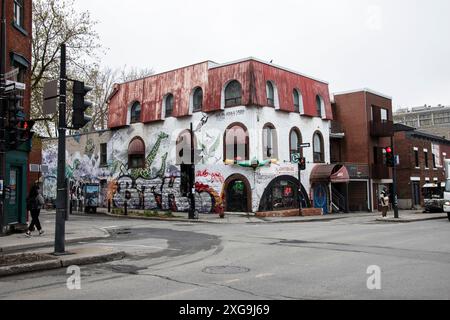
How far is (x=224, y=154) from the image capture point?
29188 mm

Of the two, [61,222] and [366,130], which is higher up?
[366,130]

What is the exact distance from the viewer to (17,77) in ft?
57.9

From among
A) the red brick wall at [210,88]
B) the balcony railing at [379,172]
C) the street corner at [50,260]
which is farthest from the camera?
the balcony railing at [379,172]

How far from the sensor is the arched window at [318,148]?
3325 cm

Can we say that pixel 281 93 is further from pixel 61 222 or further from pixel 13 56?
pixel 61 222

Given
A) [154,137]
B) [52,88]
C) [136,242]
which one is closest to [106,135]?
[154,137]

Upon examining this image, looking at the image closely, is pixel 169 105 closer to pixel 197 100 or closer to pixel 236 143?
pixel 197 100

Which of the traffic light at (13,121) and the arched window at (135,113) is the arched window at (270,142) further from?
the traffic light at (13,121)

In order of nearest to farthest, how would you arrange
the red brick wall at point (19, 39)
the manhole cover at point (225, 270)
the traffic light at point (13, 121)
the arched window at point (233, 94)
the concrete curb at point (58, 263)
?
the manhole cover at point (225, 270)
the concrete curb at point (58, 263)
the traffic light at point (13, 121)
the red brick wall at point (19, 39)
the arched window at point (233, 94)

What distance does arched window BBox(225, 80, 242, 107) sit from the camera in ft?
94.7

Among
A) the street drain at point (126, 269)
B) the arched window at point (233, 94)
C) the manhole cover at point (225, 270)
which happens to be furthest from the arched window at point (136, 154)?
the manhole cover at point (225, 270)

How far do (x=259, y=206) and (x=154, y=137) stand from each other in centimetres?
1045

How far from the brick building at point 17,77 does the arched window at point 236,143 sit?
534 inches

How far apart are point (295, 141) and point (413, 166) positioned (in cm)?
1649
